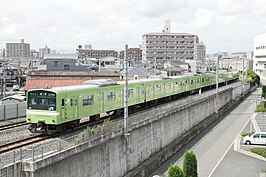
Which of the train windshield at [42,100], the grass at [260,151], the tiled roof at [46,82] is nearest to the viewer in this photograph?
the train windshield at [42,100]

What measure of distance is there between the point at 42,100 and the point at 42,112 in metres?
0.58

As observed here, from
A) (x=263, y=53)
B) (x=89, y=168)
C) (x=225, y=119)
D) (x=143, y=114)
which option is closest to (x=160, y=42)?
(x=263, y=53)

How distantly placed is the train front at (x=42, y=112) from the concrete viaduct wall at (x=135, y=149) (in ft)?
8.55

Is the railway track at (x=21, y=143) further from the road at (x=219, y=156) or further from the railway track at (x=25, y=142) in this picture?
the road at (x=219, y=156)

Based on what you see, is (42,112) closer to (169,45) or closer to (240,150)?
(240,150)

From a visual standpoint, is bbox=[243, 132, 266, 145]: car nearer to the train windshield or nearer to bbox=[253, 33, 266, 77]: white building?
the train windshield

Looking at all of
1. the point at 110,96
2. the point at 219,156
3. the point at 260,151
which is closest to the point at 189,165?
the point at 110,96

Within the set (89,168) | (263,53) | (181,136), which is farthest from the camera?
(263,53)

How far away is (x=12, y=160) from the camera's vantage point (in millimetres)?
10453

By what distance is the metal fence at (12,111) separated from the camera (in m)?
19.3

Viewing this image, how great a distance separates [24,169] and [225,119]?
3159 centimetres

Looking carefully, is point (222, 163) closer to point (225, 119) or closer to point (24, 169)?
point (24, 169)

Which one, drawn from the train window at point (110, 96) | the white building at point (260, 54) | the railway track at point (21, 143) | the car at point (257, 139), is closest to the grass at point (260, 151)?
the car at point (257, 139)

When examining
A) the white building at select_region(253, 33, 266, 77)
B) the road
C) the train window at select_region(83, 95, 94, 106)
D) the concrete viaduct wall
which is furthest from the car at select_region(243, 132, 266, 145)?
the white building at select_region(253, 33, 266, 77)
